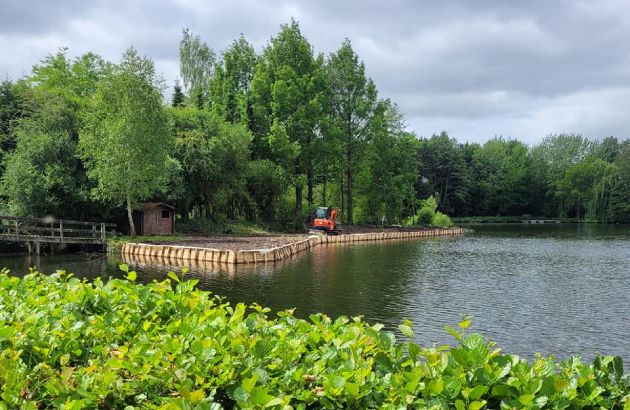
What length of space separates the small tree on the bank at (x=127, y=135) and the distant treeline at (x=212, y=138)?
0.07 metres

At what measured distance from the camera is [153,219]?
33344mm

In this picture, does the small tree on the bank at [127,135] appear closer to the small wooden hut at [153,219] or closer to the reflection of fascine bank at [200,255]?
the small wooden hut at [153,219]

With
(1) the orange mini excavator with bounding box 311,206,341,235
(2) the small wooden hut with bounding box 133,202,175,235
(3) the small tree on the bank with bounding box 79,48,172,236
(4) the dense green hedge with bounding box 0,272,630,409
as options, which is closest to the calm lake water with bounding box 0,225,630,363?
(3) the small tree on the bank with bounding box 79,48,172,236

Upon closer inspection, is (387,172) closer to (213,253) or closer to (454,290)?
(213,253)

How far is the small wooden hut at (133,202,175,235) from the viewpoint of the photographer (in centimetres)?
3297

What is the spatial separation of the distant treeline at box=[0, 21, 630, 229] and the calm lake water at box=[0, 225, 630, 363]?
5939 mm

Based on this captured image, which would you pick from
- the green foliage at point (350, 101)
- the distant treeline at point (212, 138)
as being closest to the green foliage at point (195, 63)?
the distant treeline at point (212, 138)

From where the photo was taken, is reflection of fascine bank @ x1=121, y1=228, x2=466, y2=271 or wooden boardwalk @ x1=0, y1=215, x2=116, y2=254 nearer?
reflection of fascine bank @ x1=121, y1=228, x2=466, y2=271

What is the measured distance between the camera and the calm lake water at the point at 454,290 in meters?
12.1

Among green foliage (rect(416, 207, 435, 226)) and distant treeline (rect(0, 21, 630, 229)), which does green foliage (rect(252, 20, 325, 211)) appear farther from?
green foliage (rect(416, 207, 435, 226))

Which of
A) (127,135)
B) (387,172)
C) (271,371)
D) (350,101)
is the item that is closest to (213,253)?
(127,135)

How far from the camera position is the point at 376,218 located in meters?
58.5

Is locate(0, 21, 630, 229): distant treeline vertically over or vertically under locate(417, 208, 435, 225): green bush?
over

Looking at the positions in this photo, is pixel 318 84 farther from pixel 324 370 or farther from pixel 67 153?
pixel 324 370
